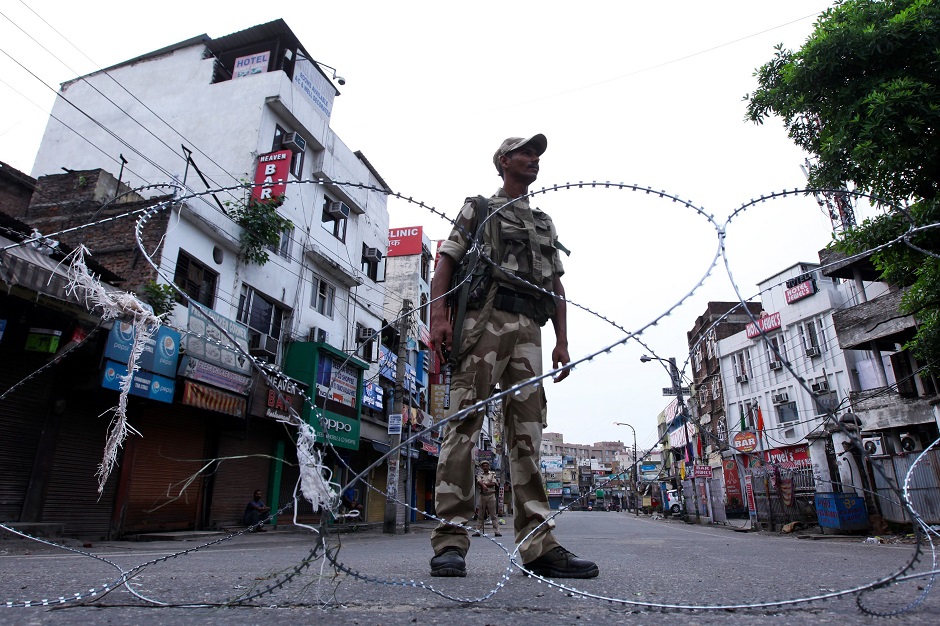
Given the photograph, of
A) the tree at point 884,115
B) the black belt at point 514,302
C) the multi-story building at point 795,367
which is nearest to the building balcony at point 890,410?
the multi-story building at point 795,367

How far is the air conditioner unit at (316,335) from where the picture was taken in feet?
58.7

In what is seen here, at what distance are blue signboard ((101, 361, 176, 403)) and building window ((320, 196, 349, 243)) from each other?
9.94m

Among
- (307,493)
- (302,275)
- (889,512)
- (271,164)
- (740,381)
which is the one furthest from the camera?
(740,381)

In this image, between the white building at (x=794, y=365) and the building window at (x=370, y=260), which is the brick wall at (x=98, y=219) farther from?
the white building at (x=794, y=365)

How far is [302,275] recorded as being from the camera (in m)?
17.8

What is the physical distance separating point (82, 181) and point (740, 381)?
3349cm

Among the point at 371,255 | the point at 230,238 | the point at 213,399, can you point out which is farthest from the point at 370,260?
the point at 213,399

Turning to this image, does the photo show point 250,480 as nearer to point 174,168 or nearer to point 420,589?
point 174,168

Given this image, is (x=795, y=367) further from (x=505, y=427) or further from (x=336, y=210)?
(x=505, y=427)

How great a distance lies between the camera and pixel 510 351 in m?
2.91

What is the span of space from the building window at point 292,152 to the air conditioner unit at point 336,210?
63.3 inches

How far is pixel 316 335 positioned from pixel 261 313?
101 inches

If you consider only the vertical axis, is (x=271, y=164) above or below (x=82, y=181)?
above

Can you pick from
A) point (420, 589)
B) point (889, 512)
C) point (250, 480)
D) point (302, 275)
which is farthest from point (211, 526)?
point (889, 512)
